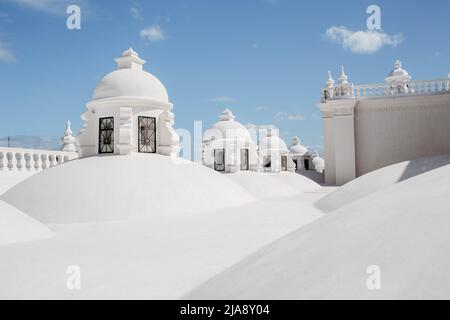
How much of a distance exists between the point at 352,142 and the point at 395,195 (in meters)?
18.7

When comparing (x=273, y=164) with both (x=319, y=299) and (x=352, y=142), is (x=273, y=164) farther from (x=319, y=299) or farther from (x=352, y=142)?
(x=319, y=299)

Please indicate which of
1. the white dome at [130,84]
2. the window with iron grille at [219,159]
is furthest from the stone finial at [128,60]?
the window with iron grille at [219,159]

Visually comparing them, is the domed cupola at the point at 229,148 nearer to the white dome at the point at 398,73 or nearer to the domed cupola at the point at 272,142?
the domed cupola at the point at 272,142

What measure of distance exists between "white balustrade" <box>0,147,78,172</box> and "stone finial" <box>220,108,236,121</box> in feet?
39.3

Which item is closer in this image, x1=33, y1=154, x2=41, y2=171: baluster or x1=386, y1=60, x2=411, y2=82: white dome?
x1=33, y1=154, x2=41, y2=171: baluster

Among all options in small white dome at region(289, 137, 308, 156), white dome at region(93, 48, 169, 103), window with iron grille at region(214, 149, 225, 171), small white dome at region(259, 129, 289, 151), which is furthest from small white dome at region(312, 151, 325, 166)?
white dome at region(93, 48, 169, 103)

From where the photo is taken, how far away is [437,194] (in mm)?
4418

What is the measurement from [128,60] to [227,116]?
11.6m

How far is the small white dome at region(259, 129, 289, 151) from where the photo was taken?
3214 centimetres

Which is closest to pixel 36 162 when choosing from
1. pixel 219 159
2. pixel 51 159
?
pixel 51 159

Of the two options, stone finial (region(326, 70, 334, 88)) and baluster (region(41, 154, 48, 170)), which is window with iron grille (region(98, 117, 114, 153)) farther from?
stone finial (region(326, 70, 334, 88))

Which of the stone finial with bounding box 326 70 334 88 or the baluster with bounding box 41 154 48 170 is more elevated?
the stone finial with bounding box 326 70 334 88

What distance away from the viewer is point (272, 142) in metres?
32.2

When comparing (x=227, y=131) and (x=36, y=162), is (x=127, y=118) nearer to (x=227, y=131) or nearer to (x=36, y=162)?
(x=36, y=162)
